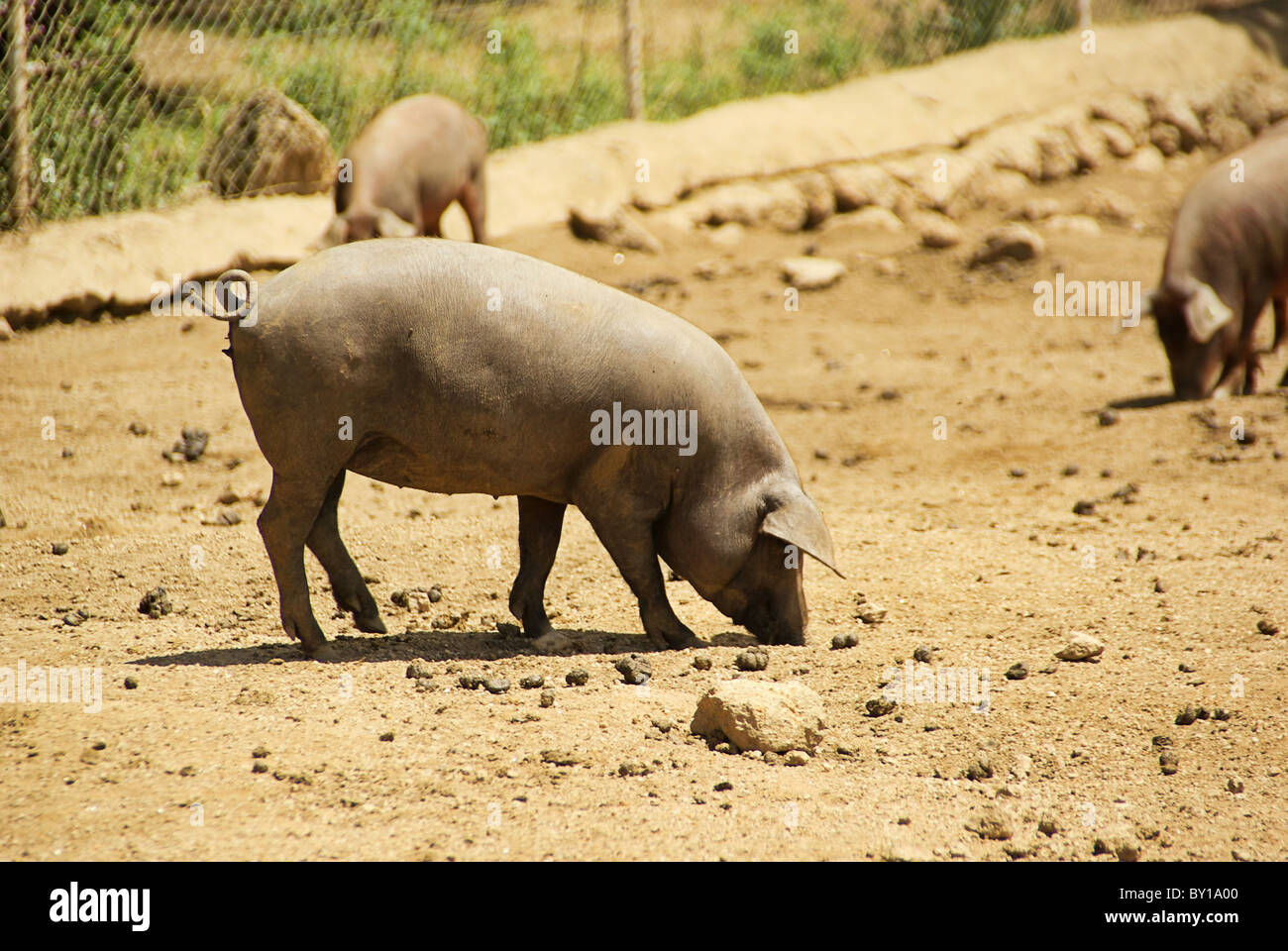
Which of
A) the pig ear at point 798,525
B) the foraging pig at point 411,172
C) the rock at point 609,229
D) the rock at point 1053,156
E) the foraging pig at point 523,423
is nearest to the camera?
the foraging pig at point 523,423

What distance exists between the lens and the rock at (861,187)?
13.1 metres

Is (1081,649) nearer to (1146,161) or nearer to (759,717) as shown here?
(759,717)

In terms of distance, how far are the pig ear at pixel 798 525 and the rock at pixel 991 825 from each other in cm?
131

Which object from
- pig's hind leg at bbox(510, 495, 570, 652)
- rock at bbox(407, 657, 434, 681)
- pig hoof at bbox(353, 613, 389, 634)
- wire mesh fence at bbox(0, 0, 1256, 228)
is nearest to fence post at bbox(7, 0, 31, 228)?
wire mesh fence at bbox(0, 0, 1256, 228)

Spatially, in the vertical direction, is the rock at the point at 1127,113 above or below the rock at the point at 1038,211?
above

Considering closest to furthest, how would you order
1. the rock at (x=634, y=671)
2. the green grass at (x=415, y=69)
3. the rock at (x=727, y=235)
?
the rock at (x=634, y=671) → the green grass at (x=415, y=69) → the rock at (x=727, y=235)

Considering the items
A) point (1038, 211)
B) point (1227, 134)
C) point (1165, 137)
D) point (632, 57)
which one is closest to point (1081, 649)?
point (632, 57)

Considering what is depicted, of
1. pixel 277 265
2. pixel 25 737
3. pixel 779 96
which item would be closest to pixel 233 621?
pixel 25 737

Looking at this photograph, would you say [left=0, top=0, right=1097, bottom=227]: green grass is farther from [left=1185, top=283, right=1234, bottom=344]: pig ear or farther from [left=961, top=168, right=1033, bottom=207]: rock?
[left=1185, top=283, right=1234, bottom=344]: pig ear

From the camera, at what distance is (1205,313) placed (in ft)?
28.8

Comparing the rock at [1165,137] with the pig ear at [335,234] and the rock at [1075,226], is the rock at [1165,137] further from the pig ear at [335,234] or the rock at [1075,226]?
the pig ear at [335,234]

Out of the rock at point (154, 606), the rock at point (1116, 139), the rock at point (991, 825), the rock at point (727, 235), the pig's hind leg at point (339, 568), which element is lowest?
the rock at point (991, 825)

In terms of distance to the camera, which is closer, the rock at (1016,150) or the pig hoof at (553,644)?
the pig hoof at (553,644)

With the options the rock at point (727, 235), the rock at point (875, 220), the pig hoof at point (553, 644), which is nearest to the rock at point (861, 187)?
the rock at point (875, 220)
